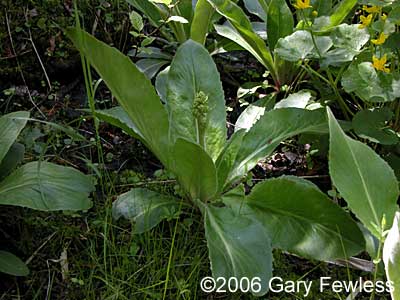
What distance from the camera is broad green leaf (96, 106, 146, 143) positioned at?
160 centimetres

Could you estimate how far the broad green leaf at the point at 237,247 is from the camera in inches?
52.1

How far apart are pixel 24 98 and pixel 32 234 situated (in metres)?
0.63

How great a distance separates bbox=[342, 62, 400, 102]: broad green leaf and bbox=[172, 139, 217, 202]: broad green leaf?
39 centimetres

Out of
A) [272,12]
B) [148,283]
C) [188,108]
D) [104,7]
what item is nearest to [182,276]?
[148,283]

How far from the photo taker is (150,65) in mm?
2154

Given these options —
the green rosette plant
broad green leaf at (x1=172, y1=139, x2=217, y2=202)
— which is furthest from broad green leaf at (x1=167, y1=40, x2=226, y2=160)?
broad green leaf at (x1=172, y1=139, x2=217, y2=202)

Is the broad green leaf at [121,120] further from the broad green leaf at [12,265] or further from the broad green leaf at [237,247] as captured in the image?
the broad green leaf at [12,265]

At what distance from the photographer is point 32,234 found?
64.2 inches

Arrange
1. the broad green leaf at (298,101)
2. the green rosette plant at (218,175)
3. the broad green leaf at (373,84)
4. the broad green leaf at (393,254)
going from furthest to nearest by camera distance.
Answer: the broad green leaf at (298,101)
the broad green leaf at (373,84)
the green rosette plant at (218,175)
the broad green leaf at (393,254)

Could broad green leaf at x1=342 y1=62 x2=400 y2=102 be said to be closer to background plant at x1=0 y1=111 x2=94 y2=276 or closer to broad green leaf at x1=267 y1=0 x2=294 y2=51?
broad green leaf at x1=267 y1=0 x2=294 y2=51

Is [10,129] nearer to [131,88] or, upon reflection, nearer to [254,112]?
[131,88]

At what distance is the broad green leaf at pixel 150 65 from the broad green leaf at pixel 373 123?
76 cm

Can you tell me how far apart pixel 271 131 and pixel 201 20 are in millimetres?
569

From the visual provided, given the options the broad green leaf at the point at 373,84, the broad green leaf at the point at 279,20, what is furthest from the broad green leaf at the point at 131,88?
the broad green leaf at the point at 279,20
